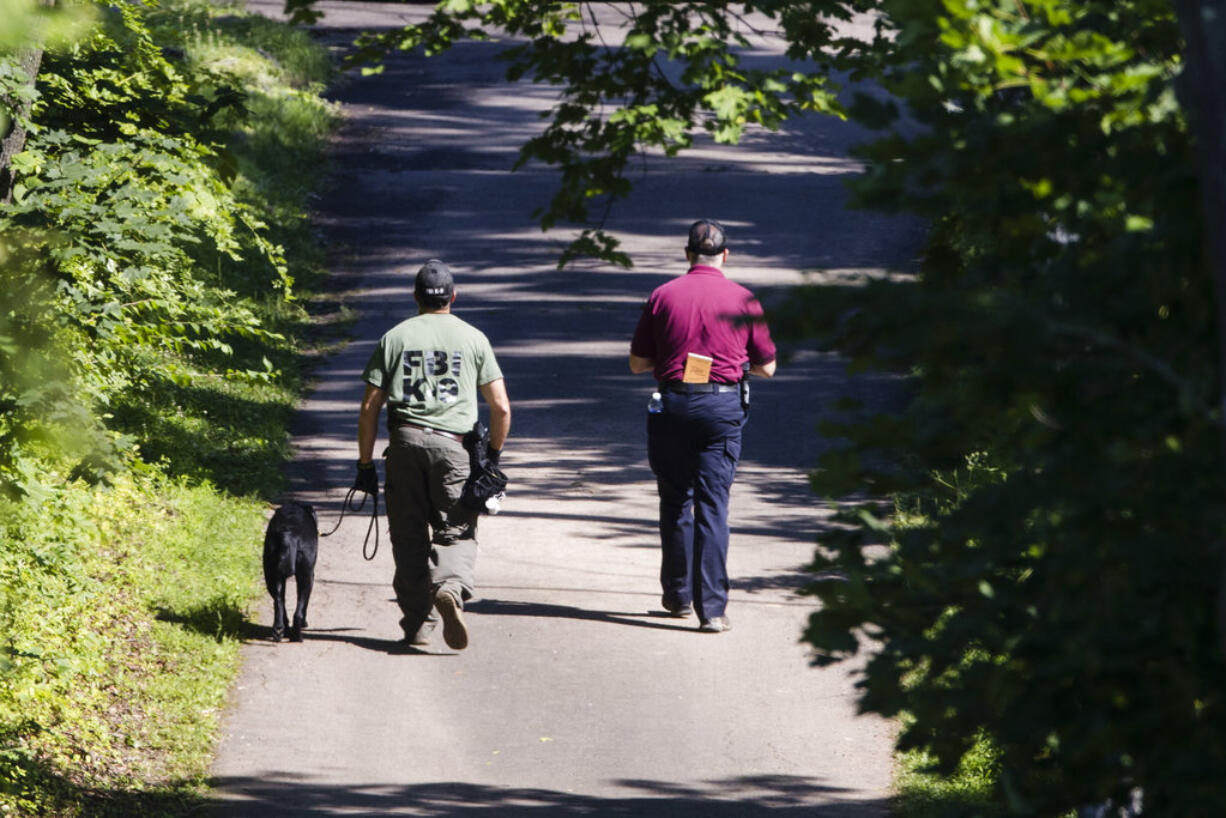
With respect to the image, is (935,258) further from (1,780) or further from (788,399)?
(788,399)

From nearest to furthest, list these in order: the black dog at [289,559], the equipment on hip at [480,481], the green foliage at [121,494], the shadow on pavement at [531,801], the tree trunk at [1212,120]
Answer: the tree trunk at [1212,120], the shadow on pavement at [531,801], the green foliage at [121,494], the equipment on hip at [480,481], the black dog at [289,559]

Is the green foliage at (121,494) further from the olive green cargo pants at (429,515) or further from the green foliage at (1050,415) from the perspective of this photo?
the green foliage at (1050,415)

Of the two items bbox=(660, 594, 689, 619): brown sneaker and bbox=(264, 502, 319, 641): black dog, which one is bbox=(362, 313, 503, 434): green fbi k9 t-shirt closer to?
bbox=(264, 502, 319, 641): black dog

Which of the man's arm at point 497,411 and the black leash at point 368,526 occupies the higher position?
the man's arm at point 497,411

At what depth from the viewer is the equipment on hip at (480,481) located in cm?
721

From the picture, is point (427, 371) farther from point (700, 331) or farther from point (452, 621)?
→ point (700, 331)

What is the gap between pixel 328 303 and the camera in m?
15.0

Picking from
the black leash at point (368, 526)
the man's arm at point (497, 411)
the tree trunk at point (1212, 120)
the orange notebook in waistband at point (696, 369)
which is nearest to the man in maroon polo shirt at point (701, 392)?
the orange notebook in waistband at point (696, 369)

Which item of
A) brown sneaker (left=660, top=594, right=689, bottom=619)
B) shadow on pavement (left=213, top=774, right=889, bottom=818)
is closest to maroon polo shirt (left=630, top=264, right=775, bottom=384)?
brown sneaker (left=660, top=594, right=689, bottom=619)

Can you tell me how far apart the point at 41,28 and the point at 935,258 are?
1928mm

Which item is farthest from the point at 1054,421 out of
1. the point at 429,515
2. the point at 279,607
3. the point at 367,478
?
the point at 279,607

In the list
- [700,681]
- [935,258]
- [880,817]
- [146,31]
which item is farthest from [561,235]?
[935,258]

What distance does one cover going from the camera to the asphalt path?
20.1ft

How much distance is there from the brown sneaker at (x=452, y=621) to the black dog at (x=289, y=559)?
77 cm
